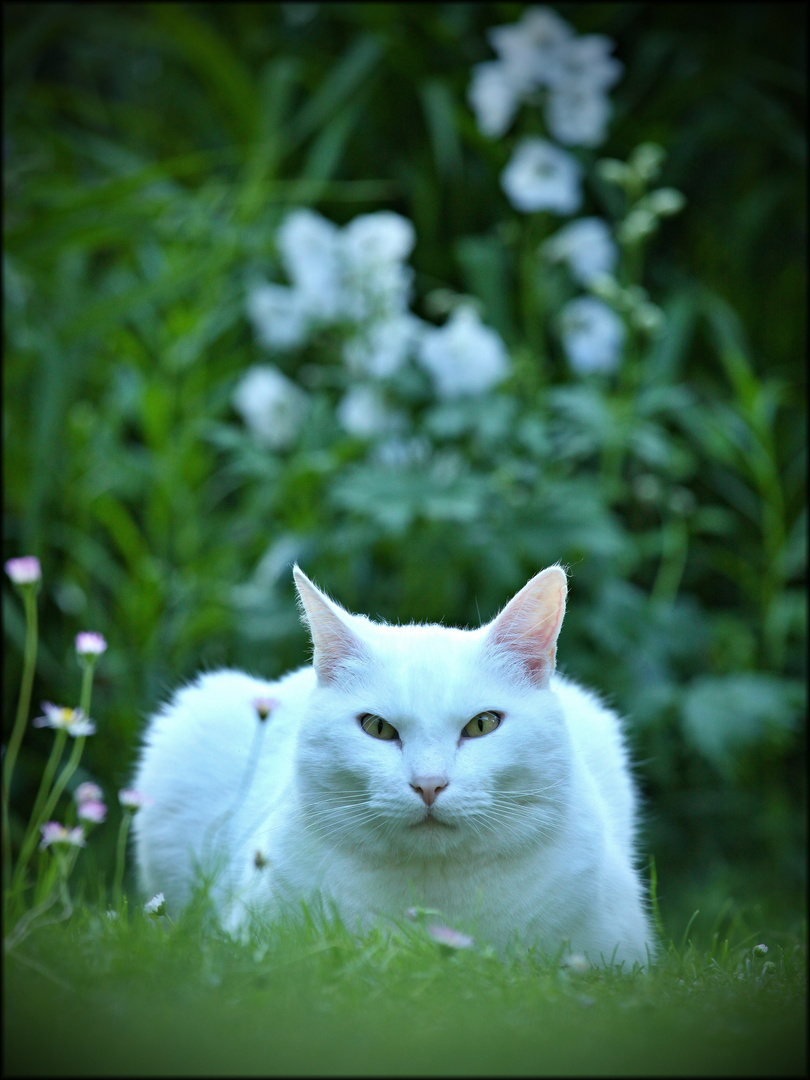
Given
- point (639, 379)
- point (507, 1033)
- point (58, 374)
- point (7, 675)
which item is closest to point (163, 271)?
point (58, 374)

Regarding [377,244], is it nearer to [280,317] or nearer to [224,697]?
[280,317]

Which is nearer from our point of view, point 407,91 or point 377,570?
point 377,570

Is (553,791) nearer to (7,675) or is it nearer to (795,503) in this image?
(7,675)

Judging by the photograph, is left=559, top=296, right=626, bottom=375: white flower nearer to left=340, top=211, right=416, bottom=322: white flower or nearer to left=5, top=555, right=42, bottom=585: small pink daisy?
left=340, top=211, right=416, bottom=322: white flower

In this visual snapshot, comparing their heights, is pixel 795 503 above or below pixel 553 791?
below

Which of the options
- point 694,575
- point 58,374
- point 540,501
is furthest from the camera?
point 694,575

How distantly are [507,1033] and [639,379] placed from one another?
245cm

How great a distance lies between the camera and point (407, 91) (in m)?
3.62

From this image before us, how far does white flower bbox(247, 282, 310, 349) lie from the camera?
298cm

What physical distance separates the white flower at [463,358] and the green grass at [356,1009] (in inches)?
73.3

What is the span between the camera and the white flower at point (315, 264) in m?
2.87

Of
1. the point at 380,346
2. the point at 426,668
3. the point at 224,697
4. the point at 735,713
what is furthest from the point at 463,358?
the point at 426,668

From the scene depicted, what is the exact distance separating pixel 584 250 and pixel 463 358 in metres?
0.53

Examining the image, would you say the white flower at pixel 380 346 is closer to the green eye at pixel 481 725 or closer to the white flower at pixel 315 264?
the white flower at pixel 315 264
